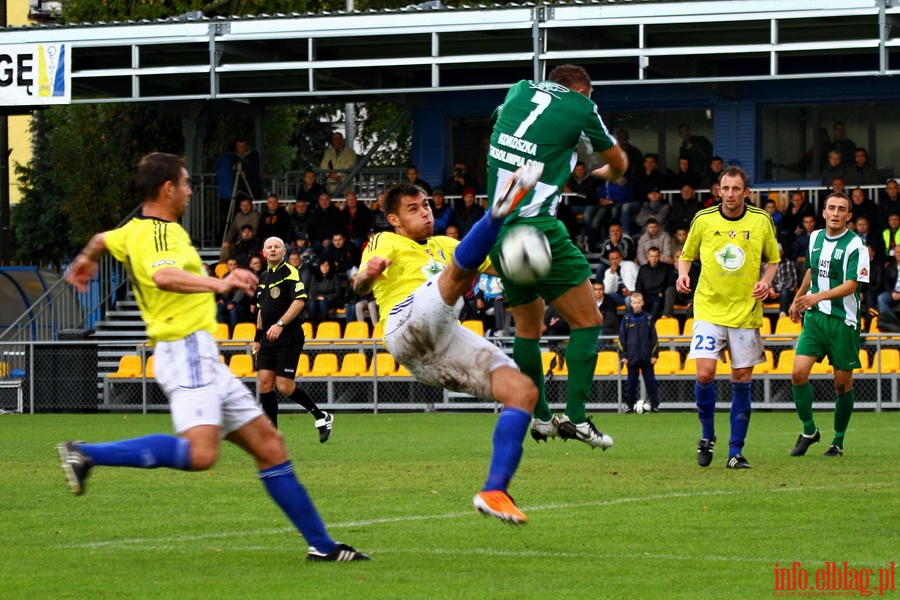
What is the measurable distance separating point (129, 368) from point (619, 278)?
26.7 ft

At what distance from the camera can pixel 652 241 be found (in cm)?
2378

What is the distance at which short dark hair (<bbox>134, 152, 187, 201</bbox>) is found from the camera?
7.13 metres

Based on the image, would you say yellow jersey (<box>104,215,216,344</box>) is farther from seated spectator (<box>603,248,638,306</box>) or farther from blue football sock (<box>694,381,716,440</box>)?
seated spectator (<box>603,248,638,306</box>)

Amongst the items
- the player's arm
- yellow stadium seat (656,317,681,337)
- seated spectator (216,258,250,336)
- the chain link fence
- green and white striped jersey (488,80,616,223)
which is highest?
green and white striped jersey (488,80,616,223)

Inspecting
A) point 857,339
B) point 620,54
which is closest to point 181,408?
point 857,339

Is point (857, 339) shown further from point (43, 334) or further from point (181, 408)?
point (43, 334)

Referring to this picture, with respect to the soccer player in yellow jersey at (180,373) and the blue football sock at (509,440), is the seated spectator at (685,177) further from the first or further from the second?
the soccer player in yellow jersey at (180,373)

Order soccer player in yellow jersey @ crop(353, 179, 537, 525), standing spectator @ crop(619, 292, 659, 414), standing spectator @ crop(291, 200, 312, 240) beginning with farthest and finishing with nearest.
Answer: standing spectator @ crop(291, 200, 312, 240) < standing spectator @ crop(619, 292, 659, 414) < soccer player in yellow jersey @ crop(353, 179, 537, 525)

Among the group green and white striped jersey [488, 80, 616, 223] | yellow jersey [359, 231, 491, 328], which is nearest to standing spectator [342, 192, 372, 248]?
green and white striped jersey [488, 80, 616, 223]

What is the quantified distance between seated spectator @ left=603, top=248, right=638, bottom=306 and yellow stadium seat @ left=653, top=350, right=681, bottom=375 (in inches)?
58.1

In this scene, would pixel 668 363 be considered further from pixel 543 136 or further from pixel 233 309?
pixel 543 136

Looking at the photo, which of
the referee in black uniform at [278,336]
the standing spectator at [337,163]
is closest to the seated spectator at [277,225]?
the standing spectator at [337,163]

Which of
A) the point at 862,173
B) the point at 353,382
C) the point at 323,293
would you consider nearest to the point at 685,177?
the point at 862,173

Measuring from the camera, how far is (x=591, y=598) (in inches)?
243
